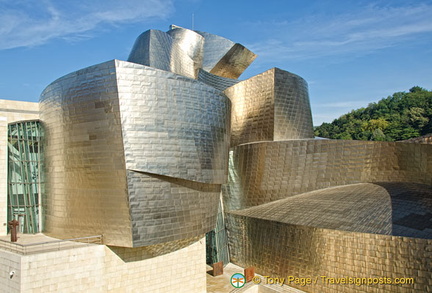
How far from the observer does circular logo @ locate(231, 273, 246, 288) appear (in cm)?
1511

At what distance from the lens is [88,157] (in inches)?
493

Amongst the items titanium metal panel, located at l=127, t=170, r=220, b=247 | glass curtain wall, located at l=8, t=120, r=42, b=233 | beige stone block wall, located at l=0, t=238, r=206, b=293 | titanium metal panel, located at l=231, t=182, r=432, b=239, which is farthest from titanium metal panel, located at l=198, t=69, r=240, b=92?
beige stone block wall, located at l=0, t=238, r=206, b=293

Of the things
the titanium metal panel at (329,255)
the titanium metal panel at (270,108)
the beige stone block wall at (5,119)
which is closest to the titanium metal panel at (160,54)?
the titanium metal panel at (270,108)

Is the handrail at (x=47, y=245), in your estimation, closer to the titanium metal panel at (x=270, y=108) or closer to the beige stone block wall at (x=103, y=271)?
the beige stone block wall at (x=103, y=271)

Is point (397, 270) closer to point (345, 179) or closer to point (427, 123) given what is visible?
point (345, 179)

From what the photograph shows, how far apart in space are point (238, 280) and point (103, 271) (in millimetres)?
6414

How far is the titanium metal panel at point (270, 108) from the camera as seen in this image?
18500 mm

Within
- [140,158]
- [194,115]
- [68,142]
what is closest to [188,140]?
[194,115]

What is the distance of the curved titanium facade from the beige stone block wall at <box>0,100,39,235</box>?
2751mm

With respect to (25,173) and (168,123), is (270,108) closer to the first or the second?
(168,123)

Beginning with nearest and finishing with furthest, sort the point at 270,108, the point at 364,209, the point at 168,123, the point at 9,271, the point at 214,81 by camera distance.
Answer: the point at 9,271, the point at 168,123, the point at 364,209, the point at 270,108, the point at 214,81

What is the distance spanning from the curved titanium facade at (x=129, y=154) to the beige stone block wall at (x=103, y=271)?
0.95 metres

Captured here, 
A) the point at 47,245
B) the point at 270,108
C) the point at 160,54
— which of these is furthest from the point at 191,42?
the point at 47,245

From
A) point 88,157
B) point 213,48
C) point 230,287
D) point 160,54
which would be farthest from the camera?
point 213,48
